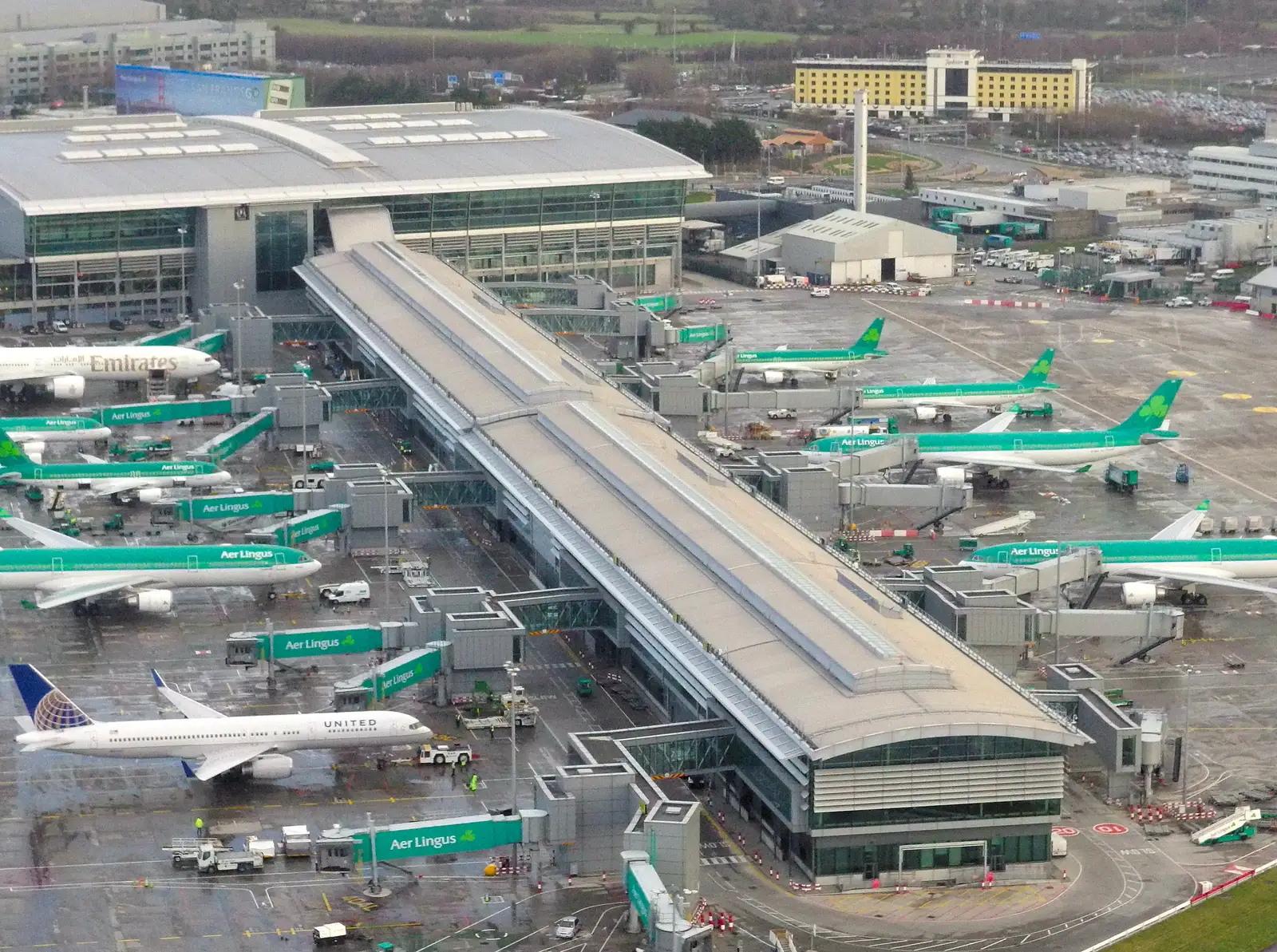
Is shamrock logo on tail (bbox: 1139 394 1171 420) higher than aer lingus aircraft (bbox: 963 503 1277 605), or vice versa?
shamrock logo on tail (bbox: 1139 394 1171 420)

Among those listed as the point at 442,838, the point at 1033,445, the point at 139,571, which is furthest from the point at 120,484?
the point at 442,838

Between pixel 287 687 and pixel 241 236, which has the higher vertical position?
pixel 241 236

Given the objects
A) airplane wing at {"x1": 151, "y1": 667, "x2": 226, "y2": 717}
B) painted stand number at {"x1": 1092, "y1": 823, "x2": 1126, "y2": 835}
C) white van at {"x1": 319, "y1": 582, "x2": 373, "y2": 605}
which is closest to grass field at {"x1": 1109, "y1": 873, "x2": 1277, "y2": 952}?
painted stand number at {"x1": 1092, "y1": 823, "x2": 1126, "y2": 835}

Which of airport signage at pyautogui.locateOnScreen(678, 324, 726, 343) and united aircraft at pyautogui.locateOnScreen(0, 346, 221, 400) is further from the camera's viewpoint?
airport signage at pyautogui.locateOnScreen(678, 324, 726, 343)

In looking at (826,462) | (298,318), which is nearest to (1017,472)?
(826,462)

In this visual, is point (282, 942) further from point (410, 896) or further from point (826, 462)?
point (826, 462)

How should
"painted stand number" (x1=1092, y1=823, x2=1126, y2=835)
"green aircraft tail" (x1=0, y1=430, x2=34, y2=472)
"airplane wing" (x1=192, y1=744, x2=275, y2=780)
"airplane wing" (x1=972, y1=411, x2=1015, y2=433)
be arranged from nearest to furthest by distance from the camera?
1. "painted stand number" (x1=1092, y1=823, x2=1126, y2=835)
2. "airplane wing" (x1=192, y1=744, x2=275, y2=780)
3. "green aircraft tail" (x1=0, y1=430, x2=34, y2=472)
4. "airplane wing" (x1=972, y1=411, x2=1015, y2=433)

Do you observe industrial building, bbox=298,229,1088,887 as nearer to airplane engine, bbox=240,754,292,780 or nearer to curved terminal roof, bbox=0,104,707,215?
airplane engine, bbox=240,754,292,780
